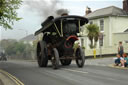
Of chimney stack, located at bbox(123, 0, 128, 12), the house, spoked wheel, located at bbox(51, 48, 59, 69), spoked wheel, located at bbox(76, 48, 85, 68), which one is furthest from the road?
chimney stack, located at bbox(123, 0, 128, 12)

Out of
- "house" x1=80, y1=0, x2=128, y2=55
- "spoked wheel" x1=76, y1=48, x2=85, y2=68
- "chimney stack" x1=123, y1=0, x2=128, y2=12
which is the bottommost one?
"spoked wheel" x1=76, y1=48, x2=85, y2=68

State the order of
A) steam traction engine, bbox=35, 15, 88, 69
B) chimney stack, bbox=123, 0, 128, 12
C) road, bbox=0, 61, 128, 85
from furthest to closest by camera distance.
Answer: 1. chimney stack, bbox=123, 0, 128, 12
2. steam traction engine, bbox=35, 15, 88, 69
3. road, bbox=0, 61, 128, 85

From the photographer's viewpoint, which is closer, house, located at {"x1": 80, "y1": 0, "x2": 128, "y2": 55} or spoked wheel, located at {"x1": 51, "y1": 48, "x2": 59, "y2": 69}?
spoked wheel, located at {"x1": 51, "y1": 48, "x2": 59, "y2": 69}

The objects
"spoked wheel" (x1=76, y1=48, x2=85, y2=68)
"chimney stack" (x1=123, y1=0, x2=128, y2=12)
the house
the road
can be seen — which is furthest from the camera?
"chimney stack" (x1=123, y1=0, x2=128, y2=12)

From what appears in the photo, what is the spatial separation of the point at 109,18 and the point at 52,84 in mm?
27670

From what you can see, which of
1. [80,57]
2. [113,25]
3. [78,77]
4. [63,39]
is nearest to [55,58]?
[63,39]

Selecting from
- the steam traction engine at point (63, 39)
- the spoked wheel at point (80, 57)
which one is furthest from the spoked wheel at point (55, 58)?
the spoked wheel at point (80, 57)

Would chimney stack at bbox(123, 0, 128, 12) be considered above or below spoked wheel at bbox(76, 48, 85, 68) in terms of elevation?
above

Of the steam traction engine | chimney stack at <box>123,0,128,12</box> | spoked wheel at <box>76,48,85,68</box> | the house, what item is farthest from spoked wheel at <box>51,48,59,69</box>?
chimney stack at <box>123,0,128,12</box>

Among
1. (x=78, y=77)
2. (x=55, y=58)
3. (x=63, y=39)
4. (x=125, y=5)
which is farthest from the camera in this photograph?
(x=125, y=5)

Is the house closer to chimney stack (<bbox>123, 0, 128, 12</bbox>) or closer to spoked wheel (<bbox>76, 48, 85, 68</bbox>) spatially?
chimney stack (<bbox>123, 0, 128, 12</bbox>)

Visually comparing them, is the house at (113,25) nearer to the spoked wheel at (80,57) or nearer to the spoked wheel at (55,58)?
the spoked wheel at (80,57)

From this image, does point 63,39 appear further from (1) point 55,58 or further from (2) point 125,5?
(2) point 125,5

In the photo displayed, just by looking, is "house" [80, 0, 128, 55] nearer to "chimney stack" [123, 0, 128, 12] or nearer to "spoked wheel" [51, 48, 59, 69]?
"chimney stack" [123, 0, 128, 12]
